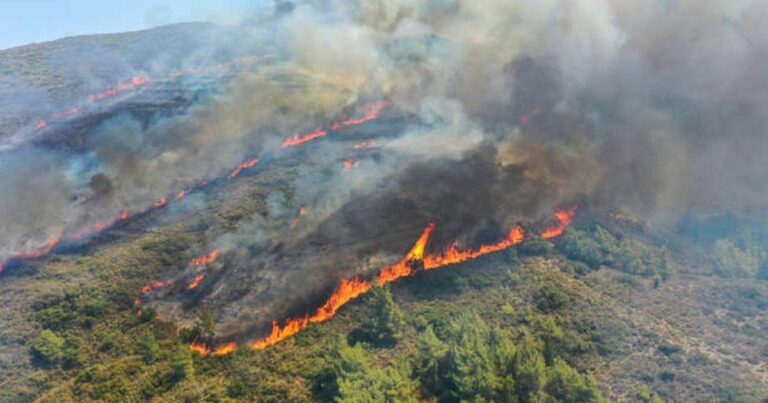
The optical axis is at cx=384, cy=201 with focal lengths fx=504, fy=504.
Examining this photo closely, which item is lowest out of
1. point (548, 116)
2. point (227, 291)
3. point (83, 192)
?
point (227, 291)

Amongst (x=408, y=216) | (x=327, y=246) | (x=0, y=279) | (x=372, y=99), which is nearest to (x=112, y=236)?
(x=0, y=279)

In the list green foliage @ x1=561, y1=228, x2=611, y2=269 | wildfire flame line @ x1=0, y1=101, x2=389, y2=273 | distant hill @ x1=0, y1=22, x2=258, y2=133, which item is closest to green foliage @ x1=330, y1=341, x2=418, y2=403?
green foliage @ x1=561, y1=228, x2=611, y2=269

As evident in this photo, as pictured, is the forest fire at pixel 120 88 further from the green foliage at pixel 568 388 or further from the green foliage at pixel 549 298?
the green foliage at pixel 568 388

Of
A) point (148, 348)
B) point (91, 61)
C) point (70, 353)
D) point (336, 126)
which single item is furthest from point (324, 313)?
point (91, 61)

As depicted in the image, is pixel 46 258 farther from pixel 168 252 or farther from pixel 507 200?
pixel 507 200

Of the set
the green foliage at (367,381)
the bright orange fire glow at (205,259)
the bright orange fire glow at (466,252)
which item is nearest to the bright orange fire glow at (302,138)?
the bright orange fire glow at (205,259)

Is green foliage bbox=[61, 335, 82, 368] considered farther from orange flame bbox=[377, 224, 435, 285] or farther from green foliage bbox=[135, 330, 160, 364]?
orange flame bbox=[377, 224, 435, 285]
